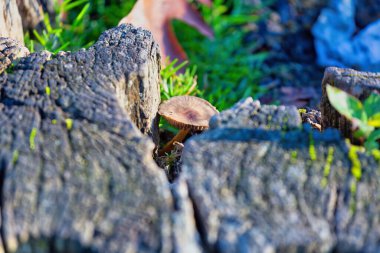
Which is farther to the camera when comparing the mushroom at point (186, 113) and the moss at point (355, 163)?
the mushroom at point (186, 113)

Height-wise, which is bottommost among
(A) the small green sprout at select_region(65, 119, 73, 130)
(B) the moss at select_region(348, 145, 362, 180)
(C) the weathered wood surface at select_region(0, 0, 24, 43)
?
(B) the moss at select_region(348, 145, 362, 180)

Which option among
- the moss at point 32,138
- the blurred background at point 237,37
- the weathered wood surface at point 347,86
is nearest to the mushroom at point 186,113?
the blurred background at point 237,37

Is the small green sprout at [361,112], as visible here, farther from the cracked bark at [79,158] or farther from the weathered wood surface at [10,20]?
the weathered wood surface at [10,20]

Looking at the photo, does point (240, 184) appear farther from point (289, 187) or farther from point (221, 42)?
point (221, 42)

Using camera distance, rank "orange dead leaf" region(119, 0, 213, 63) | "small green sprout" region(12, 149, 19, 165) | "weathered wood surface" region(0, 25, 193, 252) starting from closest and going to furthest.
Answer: "weathered wood surface" region(0, 25, 193, 252) < "small green sprout" region(12, 149, 19, 165) < "orange dead leaf" region(119, 0, 213, 63)

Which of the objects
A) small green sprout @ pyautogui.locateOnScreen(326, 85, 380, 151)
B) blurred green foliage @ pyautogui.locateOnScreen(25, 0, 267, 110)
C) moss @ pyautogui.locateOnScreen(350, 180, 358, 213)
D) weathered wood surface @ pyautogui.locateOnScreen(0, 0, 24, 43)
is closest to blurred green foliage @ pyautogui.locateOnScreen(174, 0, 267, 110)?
blurred green foliage @ pyautogui.locateOnScreen(25, 0, 267, 110)

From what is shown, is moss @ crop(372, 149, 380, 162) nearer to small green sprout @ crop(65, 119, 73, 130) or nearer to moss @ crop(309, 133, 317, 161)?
moss @ crop(309, 133, 317, 161)
